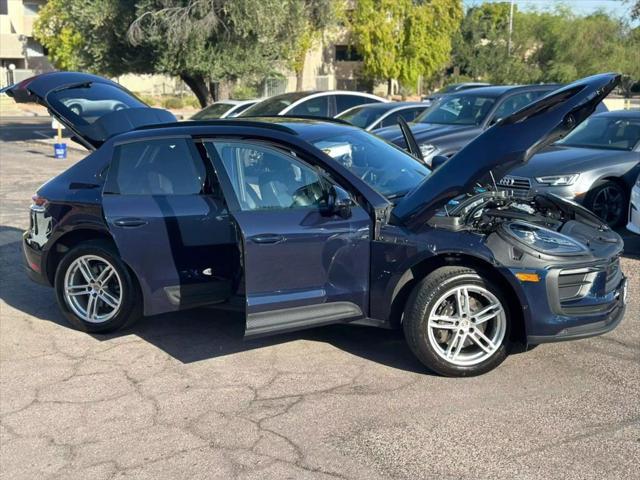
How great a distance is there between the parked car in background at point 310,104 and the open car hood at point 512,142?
10353mm

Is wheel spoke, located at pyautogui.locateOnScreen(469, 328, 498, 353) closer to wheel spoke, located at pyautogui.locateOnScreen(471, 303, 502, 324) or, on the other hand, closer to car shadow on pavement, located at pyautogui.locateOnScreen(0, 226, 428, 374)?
wheel spoke, located at pyautogui.locateOnScreen(471, 303, 502, 324)

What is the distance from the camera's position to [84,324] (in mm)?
5891

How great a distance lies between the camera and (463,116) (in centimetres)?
1171

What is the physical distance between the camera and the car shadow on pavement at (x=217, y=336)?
211 inches

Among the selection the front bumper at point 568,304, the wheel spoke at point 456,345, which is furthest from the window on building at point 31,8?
the front bumper at point 568,304

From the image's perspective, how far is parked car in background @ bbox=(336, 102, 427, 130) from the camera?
44.2 feet

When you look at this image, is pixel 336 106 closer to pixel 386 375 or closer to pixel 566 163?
pixel 566 163

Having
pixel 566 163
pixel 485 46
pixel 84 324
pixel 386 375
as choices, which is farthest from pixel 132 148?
pixel 485 46

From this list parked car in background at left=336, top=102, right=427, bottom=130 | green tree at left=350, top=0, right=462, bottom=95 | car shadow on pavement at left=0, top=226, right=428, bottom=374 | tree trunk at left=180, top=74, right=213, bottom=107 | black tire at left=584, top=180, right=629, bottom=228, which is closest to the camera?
car shadow on pavement at left=0, top=226, right=428, bottom=374

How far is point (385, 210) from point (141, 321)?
8.16ft

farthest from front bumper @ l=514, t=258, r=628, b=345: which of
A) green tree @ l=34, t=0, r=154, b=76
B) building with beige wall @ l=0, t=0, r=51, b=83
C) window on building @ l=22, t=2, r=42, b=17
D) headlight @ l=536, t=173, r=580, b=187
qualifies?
window on building @ l=22, t=2, r=42, b=17

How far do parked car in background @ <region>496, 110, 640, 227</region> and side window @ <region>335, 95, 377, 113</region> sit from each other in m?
6.62

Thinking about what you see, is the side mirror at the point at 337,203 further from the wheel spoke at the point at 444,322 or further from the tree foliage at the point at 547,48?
the tree foliage at the point at 547,48

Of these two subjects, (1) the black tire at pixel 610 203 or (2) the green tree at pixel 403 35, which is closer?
(1) the black tire at pixel 610 203
